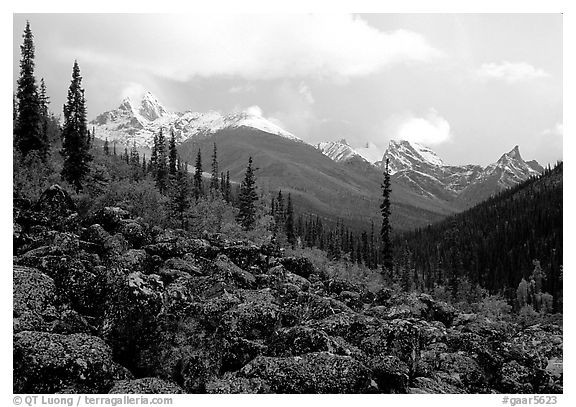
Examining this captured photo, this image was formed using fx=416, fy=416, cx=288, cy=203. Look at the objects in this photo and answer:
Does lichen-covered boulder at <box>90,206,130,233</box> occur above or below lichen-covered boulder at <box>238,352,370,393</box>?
above

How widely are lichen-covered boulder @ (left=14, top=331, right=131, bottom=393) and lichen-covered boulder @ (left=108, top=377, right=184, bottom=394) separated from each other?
174mm

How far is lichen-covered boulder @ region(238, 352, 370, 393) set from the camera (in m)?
9.45

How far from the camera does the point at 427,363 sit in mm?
11484

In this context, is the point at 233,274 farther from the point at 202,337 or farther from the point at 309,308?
the point at 202,337

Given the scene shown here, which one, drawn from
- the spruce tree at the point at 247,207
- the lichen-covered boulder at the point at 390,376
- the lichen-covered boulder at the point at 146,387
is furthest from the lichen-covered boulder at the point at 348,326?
the spruce tree at the point at 247,207

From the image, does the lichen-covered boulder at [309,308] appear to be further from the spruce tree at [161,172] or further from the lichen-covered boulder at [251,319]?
the spruce tree at [161,172]

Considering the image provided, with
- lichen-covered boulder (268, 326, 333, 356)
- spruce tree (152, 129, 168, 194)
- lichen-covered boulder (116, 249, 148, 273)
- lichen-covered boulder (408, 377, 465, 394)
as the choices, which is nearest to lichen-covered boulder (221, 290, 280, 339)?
lichen-covered boulder (268, 326, 333, 356)

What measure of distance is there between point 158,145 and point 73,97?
145 ft

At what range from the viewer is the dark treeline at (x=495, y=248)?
117438mm

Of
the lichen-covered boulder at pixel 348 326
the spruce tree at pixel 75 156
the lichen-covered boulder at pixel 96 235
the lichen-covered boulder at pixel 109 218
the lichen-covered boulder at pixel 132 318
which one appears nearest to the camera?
A: the lichen-covered boulder at pixel 132 318

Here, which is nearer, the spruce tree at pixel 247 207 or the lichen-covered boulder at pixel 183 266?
the lichen-covered boulder at pixel 183 266

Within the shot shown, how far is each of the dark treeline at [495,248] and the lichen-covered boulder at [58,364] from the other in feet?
299

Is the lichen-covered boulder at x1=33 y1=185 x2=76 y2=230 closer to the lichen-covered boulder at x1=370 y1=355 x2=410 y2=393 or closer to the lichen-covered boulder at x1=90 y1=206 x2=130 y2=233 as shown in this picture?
the lichen-covered boulder at x1=90 y1=206 x2=130 y2=233

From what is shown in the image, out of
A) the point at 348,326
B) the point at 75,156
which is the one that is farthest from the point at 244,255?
the point at 75,156
